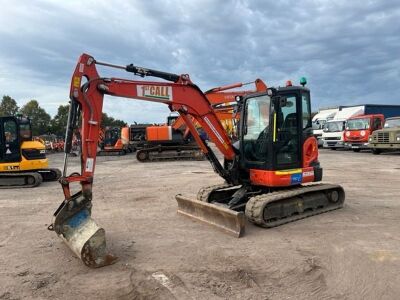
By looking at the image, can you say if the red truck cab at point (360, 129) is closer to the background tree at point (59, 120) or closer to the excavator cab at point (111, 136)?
the excavator cab at point (111, 136)

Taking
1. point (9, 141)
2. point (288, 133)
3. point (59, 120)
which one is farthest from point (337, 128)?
point (59, 120)

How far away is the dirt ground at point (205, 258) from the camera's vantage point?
490cm

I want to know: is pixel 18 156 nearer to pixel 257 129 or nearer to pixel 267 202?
pixel 257 129

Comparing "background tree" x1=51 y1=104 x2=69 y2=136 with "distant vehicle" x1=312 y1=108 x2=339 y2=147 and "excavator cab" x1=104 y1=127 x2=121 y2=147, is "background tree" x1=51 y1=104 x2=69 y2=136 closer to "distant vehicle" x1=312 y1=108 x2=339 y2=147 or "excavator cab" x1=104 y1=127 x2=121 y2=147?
"excavator cab" x1=104 y1=127 x2=121 y2=147

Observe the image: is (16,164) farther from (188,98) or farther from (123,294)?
(123,294)

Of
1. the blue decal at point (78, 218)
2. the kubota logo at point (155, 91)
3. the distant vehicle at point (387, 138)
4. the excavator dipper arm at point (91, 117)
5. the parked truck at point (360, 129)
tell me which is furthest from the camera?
the parked truck at point (360, 129)

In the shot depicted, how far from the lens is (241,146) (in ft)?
28.2

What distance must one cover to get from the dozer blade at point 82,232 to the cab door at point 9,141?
921 cm

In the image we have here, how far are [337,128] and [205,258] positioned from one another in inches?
1031

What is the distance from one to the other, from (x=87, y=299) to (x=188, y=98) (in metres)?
4.22

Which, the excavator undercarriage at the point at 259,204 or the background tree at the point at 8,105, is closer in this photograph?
the excavator undercarriage at the point at 259,204

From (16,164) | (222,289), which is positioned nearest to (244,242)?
(222,289)

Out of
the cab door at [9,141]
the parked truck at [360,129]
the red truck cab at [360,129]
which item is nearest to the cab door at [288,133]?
the cab door at [9,141]

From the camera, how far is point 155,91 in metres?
7.32
